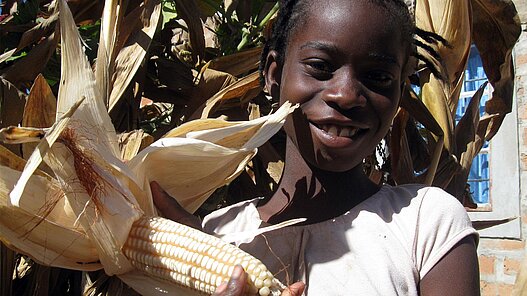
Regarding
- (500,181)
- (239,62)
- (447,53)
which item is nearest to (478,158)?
(500,181)

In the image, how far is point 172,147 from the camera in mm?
852

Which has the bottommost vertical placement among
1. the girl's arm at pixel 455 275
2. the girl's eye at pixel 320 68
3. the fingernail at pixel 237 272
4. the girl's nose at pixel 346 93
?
the girl's arm at pixel 455 275

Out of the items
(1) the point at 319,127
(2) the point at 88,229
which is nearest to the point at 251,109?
(1) the point at 319,127

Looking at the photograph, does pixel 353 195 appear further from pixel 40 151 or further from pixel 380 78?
pixel 40 151

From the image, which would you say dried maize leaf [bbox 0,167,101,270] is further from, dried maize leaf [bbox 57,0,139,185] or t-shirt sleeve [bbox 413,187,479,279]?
t-shirt sleeve [bbox 413,187,479,279]

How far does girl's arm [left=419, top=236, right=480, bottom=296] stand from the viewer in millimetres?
773

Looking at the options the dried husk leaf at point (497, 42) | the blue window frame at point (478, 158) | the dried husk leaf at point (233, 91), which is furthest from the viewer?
the blue window frame at point (478, 158)

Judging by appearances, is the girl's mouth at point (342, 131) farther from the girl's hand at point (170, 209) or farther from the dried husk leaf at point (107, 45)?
the dried husk leaf at point (107, 45)

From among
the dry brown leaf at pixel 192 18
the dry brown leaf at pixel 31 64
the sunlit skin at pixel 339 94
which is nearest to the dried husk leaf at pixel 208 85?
the dry brown leaf at pixel 192 18

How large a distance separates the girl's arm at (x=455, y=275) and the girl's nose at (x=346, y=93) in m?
0.22

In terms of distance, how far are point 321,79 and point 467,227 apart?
0.89 ft

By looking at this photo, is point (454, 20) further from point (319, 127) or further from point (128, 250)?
point (128, 250)

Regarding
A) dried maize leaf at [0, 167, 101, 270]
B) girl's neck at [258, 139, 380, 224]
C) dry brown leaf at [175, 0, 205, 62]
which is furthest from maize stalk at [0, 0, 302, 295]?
dry brown leaf at [175, 0, 205, 62]

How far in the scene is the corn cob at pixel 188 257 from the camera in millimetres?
722
